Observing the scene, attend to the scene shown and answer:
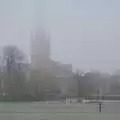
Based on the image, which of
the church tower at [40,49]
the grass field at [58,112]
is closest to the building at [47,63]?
the church tower at [40,49]

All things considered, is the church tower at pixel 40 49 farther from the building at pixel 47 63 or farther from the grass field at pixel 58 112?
the grass field at pixel 58 112

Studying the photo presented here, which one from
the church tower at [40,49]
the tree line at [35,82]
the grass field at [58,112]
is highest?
the church tower at [40,49]

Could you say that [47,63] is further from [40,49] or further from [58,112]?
[58,112]

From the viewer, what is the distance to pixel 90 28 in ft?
6.84

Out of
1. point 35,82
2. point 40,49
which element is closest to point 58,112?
point 35,82

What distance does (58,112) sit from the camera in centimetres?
204

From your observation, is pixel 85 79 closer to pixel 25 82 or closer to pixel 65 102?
pixel 65 102

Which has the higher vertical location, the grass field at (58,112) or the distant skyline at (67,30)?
the distant skyline at (67,30)

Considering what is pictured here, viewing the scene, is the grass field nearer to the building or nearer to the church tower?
the building

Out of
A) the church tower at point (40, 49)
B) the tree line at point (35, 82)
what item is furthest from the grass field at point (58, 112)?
the church tower at point (40, 49)

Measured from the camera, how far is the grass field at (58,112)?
6.45ft

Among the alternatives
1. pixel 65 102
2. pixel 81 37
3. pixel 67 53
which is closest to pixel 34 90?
pixel 65 102

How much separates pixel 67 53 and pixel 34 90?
353 mm

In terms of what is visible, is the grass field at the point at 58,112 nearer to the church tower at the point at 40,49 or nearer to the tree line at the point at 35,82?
the tree line at the point at 35,82
